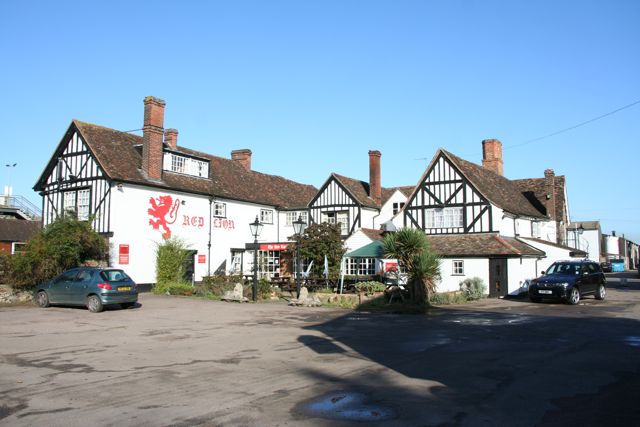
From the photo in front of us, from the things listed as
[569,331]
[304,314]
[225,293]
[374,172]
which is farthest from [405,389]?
[374,172]

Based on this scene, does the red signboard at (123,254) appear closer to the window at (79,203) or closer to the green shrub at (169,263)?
the green shrub at (169,263)

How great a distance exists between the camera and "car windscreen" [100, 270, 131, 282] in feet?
64.4

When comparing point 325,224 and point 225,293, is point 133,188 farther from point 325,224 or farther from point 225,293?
point 325,224

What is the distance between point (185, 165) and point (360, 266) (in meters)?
12.6

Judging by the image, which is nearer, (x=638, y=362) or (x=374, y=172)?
(x=638, y=362)

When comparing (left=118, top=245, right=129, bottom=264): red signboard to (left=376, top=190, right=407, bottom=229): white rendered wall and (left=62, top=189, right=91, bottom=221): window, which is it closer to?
(left=62, top=189, right=91, bottom=221): window

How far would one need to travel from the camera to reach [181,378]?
8.62 m

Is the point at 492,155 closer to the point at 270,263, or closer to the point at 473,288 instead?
the point at 473,288

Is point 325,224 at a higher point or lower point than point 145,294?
higher

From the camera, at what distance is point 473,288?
2739cm

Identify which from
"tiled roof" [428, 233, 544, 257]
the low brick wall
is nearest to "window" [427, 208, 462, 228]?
"tiled roof" [428, 233, 544, 257]

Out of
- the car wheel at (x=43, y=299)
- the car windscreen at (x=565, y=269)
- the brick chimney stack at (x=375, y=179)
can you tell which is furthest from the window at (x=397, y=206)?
the car wheel at (x=43, y=299)

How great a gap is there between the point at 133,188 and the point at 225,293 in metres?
8.61

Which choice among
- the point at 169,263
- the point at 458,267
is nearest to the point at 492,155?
the point at 458,267
